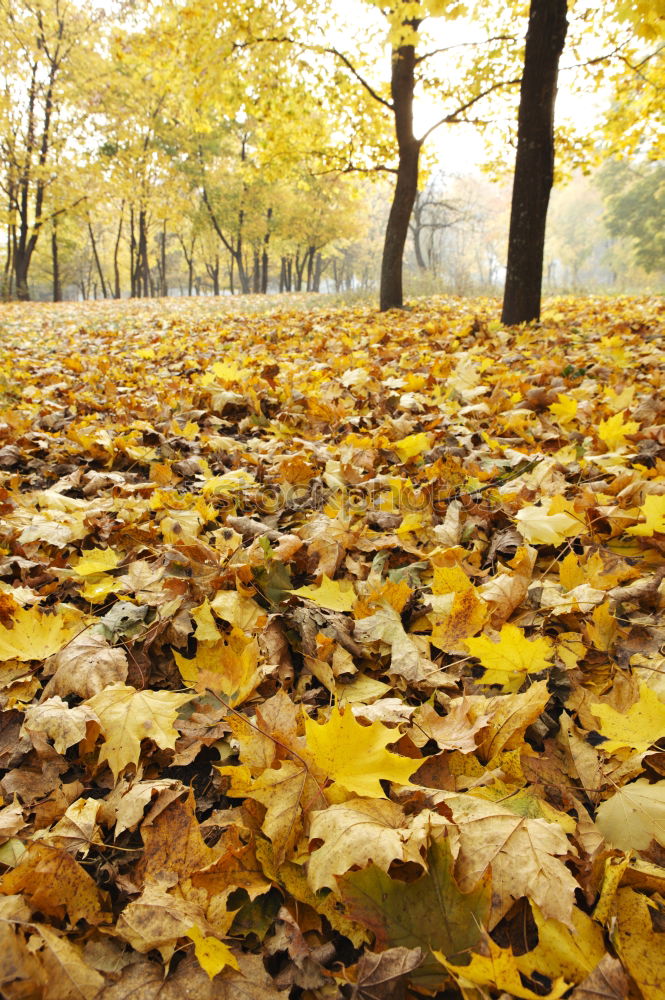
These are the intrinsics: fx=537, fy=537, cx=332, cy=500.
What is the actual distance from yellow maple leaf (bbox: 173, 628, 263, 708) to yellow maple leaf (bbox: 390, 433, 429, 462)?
1422 mm

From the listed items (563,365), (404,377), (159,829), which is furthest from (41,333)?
(159,829)

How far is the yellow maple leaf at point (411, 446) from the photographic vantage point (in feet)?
8.45

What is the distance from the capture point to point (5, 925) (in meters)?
0.83

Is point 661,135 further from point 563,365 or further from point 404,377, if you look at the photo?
point 404,377

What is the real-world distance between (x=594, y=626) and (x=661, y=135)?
33.6 ft

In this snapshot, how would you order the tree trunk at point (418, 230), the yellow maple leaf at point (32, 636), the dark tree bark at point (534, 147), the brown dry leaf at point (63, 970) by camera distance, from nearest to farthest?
the brown dry leaf at point (63, 970) < the yellow maple leaf at point (32, 636) < the dark tree bark at point (534, 147) < the tree trunk at point (418, 230)

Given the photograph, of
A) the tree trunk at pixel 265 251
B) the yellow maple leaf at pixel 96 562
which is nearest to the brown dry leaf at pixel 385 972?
the yellow maple leaf at pixel 96 562

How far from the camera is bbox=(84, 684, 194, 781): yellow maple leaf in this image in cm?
123

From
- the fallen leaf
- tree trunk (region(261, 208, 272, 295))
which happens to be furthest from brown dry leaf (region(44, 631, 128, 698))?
tree trunk (region(261, 208, 272, 295))

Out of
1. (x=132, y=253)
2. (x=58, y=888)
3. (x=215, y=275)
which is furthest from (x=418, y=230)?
(x=58, y=888)

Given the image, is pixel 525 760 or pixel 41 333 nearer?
pixel 525 760

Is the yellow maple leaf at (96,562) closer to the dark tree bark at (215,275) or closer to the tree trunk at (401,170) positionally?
the tree trunk at (401,170)

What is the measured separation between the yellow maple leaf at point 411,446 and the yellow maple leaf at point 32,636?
166 centimetres

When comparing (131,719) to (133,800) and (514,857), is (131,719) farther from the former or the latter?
(514,857)
